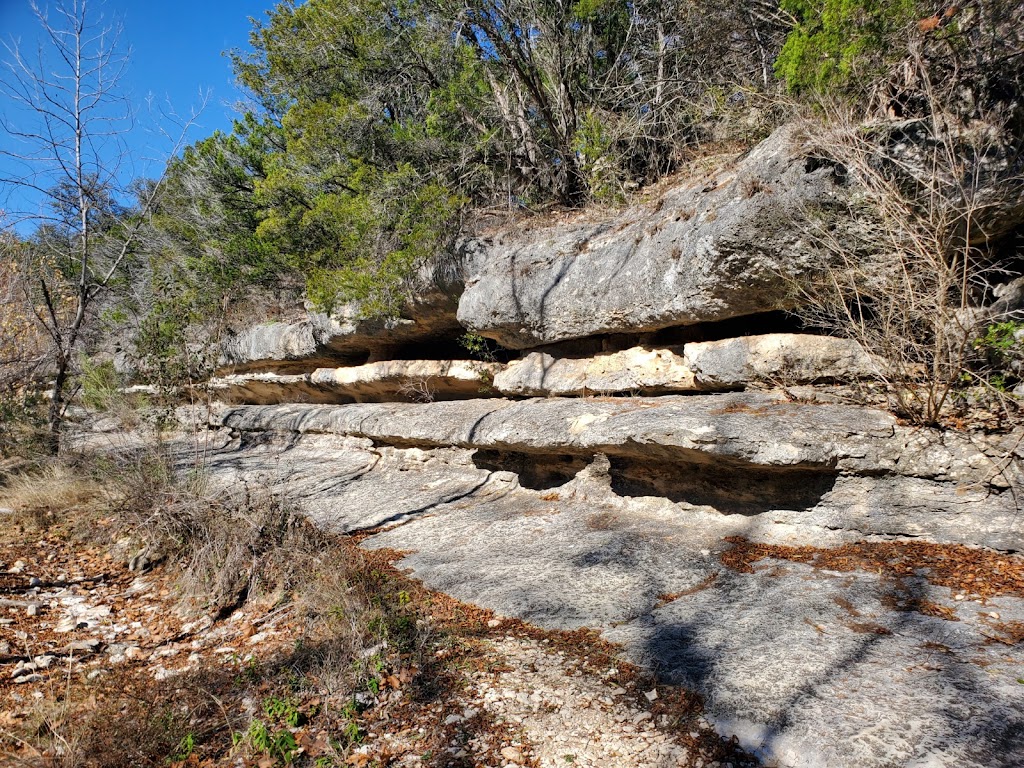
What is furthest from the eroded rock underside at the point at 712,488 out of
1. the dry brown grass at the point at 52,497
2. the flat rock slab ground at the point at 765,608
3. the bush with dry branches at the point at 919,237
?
the dry brown grass at the point at 52,497

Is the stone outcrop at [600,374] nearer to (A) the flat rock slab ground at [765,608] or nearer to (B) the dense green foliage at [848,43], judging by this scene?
(A) the flat rock slab ground at [765,608]

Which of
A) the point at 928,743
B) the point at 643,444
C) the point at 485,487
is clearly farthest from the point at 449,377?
the point at 928,743

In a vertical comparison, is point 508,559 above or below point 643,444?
below

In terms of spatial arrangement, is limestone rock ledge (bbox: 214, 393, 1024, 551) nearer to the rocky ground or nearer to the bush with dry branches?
the bush with dry branches

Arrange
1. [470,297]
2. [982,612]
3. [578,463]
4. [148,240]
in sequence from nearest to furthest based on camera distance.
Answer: [982,612] → [578,463] → [470,297] → [148,240]

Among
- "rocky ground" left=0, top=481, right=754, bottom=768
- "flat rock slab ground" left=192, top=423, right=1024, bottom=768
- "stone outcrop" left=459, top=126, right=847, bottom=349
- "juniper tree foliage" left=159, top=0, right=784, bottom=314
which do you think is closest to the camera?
"flat rock slab ground" left=192, top=423, right=1024, bottom=768

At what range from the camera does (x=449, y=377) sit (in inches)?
324

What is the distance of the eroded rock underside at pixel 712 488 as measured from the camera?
256cm

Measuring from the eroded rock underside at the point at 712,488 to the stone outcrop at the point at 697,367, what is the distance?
0.02 meters

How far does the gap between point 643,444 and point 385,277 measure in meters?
4.52

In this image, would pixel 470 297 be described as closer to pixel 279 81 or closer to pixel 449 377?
pixel 449 377

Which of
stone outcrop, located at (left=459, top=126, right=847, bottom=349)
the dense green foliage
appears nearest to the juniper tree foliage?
stone outcrop, located at (left=459, top=126, right=847, bottom=349)

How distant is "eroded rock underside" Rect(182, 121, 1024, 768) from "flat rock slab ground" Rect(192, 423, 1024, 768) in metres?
0.01

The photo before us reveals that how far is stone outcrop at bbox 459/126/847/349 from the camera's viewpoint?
4.51 m
